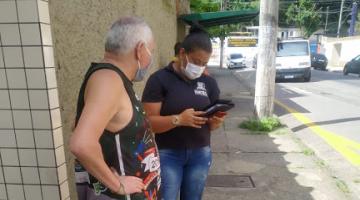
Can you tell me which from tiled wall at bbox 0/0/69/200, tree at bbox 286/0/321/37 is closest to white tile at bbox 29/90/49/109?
tiled wall at bbox 0/0/69/200

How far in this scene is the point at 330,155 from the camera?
18.7 feet

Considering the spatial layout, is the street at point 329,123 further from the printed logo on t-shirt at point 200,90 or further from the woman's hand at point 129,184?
the woman's hand at point 129,184

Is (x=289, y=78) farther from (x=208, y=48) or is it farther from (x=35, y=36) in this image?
(x=35, y=36)

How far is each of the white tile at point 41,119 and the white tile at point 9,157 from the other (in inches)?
7.7

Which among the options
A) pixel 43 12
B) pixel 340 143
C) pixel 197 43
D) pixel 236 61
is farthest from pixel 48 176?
pixel 236 61

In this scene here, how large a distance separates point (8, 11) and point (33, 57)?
0.77ft

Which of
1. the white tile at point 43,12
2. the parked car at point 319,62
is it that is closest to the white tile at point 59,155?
the white tile at point 43,12

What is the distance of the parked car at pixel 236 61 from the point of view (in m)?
32.6

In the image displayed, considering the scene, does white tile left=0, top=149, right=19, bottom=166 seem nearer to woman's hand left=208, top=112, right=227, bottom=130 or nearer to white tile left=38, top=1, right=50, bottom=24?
white tile left=38, top=1, right=50, bottom=24

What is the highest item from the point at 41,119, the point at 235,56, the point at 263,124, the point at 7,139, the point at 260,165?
the point at 41,119

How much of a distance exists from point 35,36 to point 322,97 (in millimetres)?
11760

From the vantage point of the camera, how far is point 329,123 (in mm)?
8031

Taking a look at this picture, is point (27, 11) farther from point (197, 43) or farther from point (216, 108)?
point (216, 108)

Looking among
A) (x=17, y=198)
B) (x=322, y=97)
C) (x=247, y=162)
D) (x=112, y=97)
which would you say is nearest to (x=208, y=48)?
(x=112, y=97)
